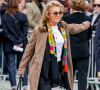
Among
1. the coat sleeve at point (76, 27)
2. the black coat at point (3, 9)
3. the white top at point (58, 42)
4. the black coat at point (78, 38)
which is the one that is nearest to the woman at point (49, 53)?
the white top at point (58, 42)

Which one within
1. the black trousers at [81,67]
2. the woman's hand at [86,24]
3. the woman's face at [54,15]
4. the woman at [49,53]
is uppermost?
the woman's face at [54,15]

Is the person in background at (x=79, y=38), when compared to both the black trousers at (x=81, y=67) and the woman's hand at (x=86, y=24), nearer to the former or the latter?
the black trousers at (x=81, y=67)

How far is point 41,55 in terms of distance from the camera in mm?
5398

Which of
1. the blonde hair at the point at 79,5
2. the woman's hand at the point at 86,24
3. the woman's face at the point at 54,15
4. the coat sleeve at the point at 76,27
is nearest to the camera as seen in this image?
the woman's face at the point at 54,15

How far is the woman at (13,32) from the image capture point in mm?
7648

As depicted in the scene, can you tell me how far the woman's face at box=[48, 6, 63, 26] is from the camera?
5.55 meters

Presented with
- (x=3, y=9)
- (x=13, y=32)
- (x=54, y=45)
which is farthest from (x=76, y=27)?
(x=3, y=9)

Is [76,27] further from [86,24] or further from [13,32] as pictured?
[13,32]

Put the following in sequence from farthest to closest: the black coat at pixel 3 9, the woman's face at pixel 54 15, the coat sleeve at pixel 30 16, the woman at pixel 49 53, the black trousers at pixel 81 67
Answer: the coat sleeve at pixel 30 16 → the black coat at pixel 3 9 → the black trousers at pixel 81 67 → the woman's face at pixel 54 15 → the woman at pixel 49 53

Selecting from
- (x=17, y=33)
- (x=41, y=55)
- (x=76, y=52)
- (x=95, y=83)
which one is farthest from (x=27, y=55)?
(x=95, y=83)

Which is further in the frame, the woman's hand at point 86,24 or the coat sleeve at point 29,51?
the woman's hand at point 86,24

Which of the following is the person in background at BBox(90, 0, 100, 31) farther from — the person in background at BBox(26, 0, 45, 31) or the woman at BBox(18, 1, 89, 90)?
the woman at BBox(18, 1, 89, 90)

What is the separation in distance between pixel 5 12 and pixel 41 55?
257cm

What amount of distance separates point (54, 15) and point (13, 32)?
2.30 meters
